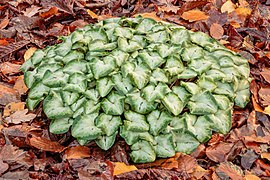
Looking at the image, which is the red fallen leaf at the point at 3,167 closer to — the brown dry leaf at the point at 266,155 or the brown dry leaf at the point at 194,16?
the brown dry leaf at the point at 266,155

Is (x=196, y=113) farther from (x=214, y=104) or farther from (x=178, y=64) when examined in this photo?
(x=178, y=64)

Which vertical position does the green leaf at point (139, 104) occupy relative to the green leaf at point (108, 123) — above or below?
above

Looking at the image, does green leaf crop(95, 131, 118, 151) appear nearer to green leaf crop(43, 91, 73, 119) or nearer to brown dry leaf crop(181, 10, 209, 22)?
green leaf crop(43, 91, 73, 119)

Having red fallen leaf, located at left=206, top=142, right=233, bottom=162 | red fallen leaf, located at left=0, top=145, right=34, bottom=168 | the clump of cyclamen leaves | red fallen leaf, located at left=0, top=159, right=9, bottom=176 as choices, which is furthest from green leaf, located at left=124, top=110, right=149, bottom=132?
red fallen leaf, located at left=0, top=159, right=9, bottom=176

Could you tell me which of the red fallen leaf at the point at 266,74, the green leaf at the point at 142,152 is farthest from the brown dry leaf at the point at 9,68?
the red fallen leaf at the point at 266,74

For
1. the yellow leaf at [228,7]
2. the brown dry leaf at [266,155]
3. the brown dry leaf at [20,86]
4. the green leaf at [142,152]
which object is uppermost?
the yellow leaf at [228,7]

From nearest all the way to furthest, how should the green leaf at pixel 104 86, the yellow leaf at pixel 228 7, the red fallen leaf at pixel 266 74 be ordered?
the green leaf at pixel 104 86
the red fallen leaf at pixel 266 74
the yellow leaf at pixel 228 7

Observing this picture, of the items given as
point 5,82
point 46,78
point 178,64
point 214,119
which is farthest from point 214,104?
point 5,82

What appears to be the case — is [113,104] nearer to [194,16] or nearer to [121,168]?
[121,168]

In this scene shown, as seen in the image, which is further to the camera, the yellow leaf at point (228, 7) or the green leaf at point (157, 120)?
the yellow leaf at point (228, 7)
